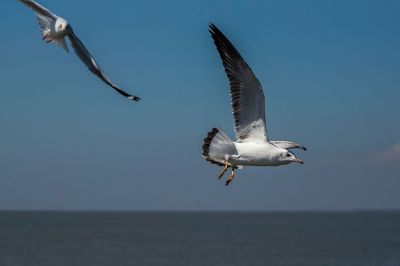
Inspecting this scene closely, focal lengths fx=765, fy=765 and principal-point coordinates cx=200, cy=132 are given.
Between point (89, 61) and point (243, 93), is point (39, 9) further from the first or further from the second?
point (243, 93)

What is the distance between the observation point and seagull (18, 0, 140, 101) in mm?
9719

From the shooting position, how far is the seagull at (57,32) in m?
9.72

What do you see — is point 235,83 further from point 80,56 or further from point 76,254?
point 76,254

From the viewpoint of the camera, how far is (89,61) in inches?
377

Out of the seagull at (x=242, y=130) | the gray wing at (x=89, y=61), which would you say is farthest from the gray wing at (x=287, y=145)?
the gray wing at (x=89, y=61)

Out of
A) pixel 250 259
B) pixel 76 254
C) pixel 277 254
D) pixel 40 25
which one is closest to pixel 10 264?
pixel 76 254

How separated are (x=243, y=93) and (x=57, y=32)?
8.72 feet

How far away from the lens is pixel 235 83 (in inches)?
416

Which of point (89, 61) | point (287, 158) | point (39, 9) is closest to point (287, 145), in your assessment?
point (287, 158)

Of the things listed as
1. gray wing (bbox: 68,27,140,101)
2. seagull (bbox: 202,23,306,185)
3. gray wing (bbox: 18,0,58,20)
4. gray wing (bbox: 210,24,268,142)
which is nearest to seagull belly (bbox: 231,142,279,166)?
seagull (bbox: 202,23,306,185)

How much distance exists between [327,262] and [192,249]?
2005 cm

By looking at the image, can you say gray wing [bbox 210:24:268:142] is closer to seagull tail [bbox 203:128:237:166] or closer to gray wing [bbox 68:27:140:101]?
seagull tail [bbox 203:128:237:166]

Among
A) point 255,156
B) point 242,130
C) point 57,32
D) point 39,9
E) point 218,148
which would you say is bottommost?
point 255,156

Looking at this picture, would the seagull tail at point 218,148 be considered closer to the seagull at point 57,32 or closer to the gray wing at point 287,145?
the gray wing at point 287,145
